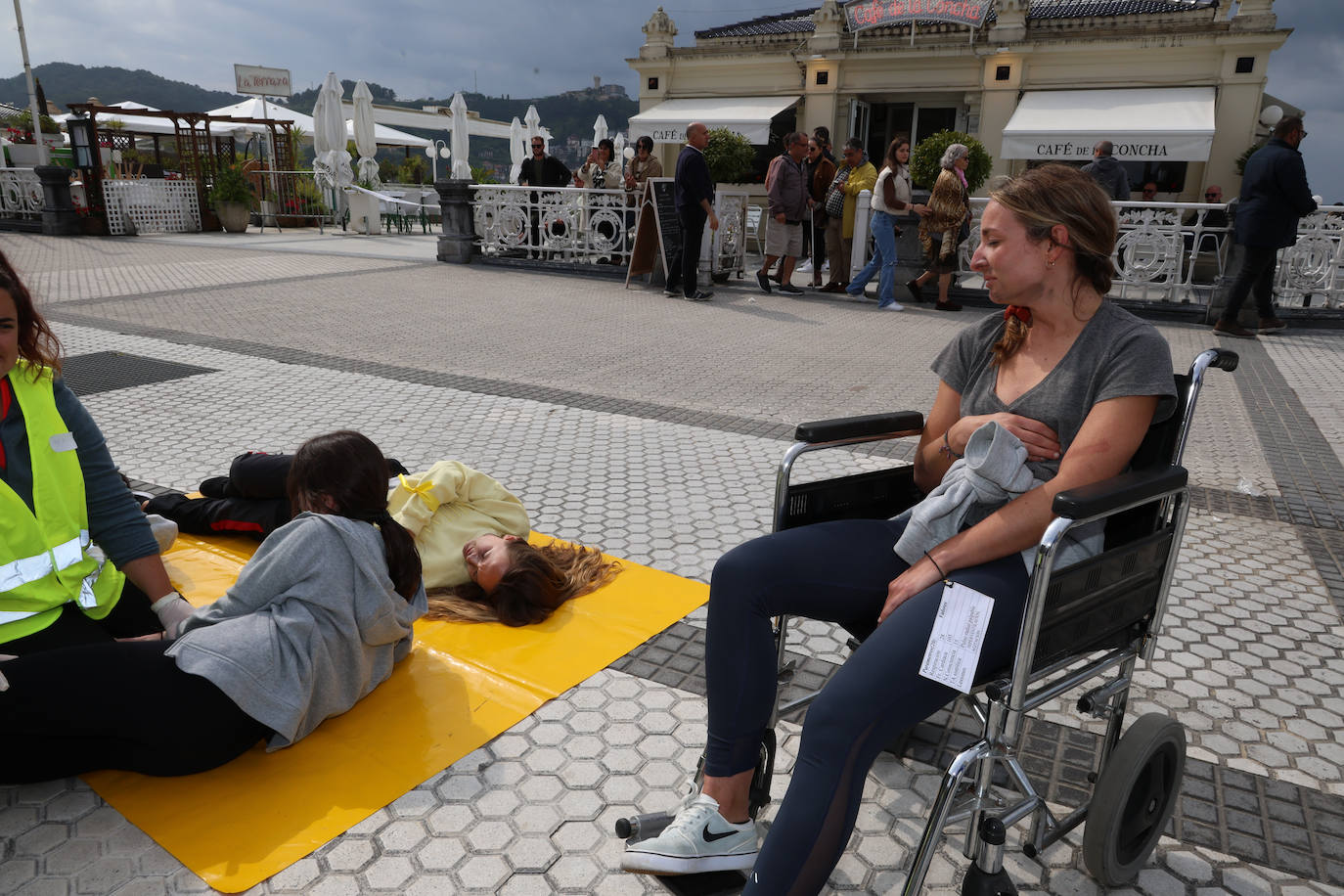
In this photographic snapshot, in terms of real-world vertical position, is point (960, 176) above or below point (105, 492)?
above

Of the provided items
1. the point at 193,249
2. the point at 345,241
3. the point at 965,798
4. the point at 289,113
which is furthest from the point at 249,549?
the point at 289,113

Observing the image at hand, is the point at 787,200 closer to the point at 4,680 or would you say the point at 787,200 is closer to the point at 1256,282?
the point at 1256,282

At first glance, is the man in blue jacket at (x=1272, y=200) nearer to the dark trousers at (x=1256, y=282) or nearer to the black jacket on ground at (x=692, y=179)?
the dark trousers at (x=1256, y=282)

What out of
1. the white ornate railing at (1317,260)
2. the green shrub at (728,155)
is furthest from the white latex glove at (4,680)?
the green shrub at (728,155)

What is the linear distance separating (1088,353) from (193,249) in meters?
17.5

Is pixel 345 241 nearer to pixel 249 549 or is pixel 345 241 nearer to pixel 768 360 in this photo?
pixel 768 360

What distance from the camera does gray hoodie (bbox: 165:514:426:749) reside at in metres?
2.28

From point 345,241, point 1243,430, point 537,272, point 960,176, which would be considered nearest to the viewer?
point 1243,430

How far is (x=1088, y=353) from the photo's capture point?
2.10m

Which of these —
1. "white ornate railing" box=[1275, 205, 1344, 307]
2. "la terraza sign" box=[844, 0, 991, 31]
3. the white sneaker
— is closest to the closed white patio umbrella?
"la terraza sign" box=[844, 0, 991, 31]

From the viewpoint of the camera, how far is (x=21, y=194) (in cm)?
2034

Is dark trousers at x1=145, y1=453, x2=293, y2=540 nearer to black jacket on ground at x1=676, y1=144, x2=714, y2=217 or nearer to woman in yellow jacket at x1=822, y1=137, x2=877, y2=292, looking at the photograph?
black jacket on ground at x1=676, y1=144, x2=714, y2=217

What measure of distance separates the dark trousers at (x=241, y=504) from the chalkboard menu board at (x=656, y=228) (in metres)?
7.96

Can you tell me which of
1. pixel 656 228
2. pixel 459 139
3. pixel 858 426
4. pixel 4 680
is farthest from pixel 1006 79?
pixel 4 680
